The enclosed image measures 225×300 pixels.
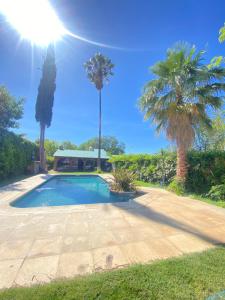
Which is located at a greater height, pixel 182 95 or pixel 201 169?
pixel 182 95

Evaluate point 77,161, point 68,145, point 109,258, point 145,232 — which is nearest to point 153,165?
point 145,232

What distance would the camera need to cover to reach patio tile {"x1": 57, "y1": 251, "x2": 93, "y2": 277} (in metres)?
2.69

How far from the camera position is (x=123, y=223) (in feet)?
16.0

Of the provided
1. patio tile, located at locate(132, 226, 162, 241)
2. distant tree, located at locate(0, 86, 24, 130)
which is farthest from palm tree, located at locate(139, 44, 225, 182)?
distant tree, located at locate(0, 86, 24, 130)

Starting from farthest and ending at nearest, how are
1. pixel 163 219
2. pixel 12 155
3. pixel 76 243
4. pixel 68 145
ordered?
pixel 68 145, pixel 12 155, pixel 163 219, pixel 76 243

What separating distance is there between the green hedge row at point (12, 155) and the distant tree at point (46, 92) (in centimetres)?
316

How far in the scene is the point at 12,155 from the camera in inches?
611

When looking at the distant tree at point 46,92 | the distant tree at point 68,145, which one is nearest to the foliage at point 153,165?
the distant tree at point 46,92

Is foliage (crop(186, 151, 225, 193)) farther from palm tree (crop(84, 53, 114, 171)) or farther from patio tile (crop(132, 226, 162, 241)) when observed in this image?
palm tree (crop(84, 53, 114, 171))

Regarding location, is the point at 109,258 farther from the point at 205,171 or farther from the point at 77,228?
the point at 205,171

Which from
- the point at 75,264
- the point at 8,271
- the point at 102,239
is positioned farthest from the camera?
the point at 102,239

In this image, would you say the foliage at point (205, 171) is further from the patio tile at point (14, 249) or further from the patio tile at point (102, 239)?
the patio tile at point (14, 249)

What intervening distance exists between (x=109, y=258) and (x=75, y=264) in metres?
0.59

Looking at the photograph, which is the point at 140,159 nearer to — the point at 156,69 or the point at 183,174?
the point at 183,174
